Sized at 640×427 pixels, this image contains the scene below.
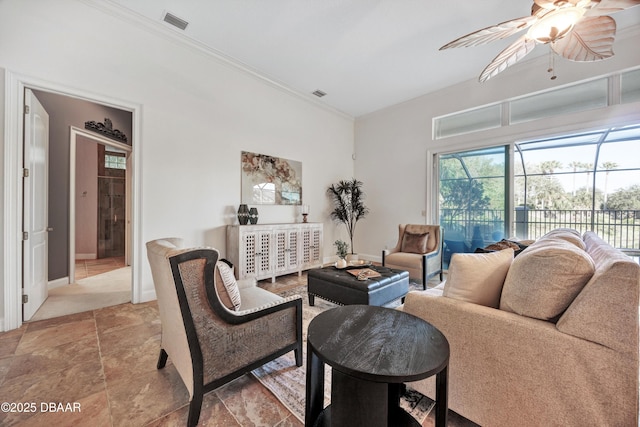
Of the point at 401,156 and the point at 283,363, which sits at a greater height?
the point at 401,156

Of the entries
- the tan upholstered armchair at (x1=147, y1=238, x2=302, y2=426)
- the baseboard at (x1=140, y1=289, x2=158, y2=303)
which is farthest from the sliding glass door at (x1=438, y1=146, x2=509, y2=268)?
the baseboard at (x1=140, y1=289, x2=158, y2=303)

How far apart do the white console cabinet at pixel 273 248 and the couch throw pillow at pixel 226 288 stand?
214 centimetres

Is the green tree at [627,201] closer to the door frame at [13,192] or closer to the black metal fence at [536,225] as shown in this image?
the black metal fence at [536,225]

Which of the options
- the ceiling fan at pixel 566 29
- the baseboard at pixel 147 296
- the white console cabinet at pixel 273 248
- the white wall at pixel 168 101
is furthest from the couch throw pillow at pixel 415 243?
the baseboard at pixel 147 296

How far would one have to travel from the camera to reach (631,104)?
3.06 metres

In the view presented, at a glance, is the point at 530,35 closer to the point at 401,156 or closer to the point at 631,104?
the point at 631,104

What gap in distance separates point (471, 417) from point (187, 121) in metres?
4.03

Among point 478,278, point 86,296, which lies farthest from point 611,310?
point 86,296

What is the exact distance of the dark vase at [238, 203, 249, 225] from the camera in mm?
3795

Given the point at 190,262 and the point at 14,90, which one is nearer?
the point at 190,262

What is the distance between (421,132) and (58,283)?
21.0ft

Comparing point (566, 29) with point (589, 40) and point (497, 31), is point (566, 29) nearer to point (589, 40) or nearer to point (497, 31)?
point (497, 31)

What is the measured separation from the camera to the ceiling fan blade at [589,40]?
1824 mm

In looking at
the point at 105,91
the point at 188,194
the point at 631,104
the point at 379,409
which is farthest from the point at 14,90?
the point at 631,104
